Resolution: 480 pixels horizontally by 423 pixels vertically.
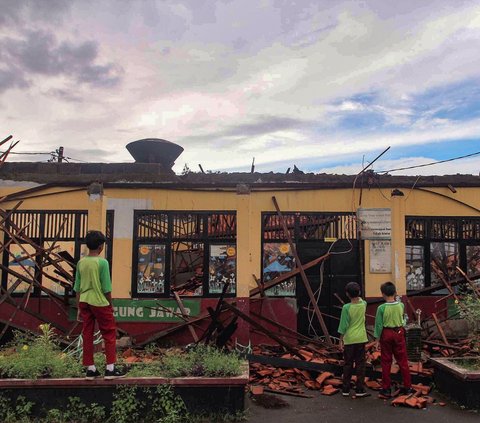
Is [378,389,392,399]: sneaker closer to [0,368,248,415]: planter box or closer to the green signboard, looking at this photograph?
[0,368,248,415]: planter box

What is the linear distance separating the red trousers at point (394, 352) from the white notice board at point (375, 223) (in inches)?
139

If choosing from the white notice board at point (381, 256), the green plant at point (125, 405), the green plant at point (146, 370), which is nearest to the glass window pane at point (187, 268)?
the white notice board at point (381, 256)

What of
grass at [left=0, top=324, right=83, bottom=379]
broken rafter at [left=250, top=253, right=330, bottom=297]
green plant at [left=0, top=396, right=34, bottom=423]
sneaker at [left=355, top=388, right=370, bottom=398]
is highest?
broken rafter at [left=250, top=253, right=330, bottom=297]

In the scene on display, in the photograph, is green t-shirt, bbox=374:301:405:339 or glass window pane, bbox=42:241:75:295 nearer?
green t-shirt, bbox=374:301:405:339

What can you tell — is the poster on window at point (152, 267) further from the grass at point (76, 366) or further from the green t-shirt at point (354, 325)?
the green t-shirt at point (354, 325)

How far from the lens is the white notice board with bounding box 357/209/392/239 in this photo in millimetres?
9305

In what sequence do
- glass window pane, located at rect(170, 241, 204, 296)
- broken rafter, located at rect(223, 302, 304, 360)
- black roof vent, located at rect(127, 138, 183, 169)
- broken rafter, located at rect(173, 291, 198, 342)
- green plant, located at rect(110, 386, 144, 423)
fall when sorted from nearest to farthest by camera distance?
green plant, located at rect(110, 386, 144, 423) → broken rafter, located at rect(223, 302, 304, 360) → broken rafter, located at rect(173, 291, 198, 342) → glass window pane, located at rect(170, 241, 204, 296) → black roof vent, located at rect(127, 138, 183, 169)

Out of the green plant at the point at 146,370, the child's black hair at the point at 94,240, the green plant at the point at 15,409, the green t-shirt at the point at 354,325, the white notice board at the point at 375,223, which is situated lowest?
the green plant at the point at 15,409

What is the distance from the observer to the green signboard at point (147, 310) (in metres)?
9.00

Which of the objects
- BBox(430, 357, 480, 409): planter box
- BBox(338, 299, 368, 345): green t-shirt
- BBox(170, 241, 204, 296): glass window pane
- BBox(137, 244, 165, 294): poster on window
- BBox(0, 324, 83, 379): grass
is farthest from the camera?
BBox(170, 241, 204, 296): glass window pane

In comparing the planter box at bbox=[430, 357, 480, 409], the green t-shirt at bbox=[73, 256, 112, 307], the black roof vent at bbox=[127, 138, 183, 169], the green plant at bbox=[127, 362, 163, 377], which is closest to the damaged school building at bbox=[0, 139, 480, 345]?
the black roof vent at bbox=[127, 138, 183, 169]

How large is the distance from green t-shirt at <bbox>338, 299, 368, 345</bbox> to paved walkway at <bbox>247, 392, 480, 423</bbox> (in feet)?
2.53

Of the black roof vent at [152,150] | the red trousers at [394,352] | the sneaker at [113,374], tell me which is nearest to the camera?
the sneaker at [113,374]

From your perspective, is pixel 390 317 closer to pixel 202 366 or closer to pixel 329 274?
pixel 202 366
